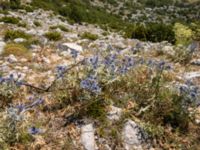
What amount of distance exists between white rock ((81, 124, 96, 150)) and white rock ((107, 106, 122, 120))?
0.31 m

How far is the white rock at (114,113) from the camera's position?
6.27 metres

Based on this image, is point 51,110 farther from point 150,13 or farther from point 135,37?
point 150,13

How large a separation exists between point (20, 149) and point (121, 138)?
1244 millimetres

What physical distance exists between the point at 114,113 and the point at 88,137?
55 centimetres

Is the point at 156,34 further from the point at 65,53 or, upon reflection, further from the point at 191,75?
the point at 191,75

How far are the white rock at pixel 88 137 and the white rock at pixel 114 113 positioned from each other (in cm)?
31

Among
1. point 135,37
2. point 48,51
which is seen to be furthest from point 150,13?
point 48,51

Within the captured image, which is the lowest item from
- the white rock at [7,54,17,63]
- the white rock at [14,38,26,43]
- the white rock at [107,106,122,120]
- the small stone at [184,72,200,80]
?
the white rock at [14,38,26,43]

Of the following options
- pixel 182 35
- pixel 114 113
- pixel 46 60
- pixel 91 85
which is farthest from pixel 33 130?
pixel 182 35

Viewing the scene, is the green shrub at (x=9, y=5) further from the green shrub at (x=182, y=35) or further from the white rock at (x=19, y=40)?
the green shrub at (x=182, y=35)

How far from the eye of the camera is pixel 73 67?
692 cm

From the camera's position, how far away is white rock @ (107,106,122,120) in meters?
6.27

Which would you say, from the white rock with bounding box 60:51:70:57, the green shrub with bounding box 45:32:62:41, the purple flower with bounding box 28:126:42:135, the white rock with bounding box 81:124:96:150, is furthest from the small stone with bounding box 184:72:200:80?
the green shrub with bounding box 45:32:62:41

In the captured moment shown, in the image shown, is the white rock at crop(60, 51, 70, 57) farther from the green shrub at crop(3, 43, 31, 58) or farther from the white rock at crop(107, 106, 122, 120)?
the white rock at crop(107, 106, 122, 120)
